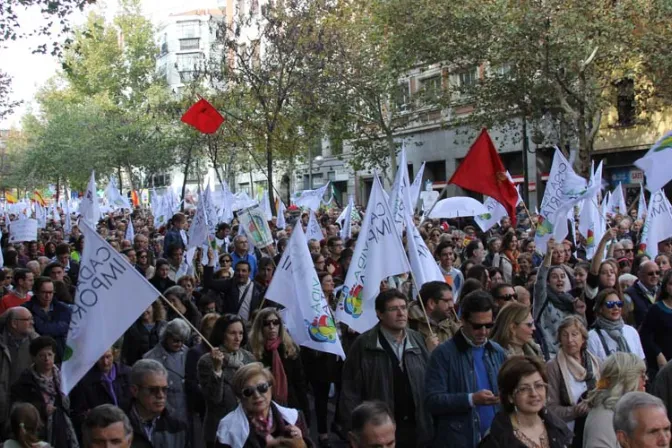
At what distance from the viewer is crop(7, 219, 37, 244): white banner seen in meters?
14.5

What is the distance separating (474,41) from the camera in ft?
82.4

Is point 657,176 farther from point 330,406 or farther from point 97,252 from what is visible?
point 97,252

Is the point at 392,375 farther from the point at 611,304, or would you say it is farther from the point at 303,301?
the point at 303,301

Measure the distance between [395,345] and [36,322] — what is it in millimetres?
3918

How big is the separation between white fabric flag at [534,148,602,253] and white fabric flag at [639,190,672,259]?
2.73ft

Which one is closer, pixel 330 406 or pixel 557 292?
pixel 557 292

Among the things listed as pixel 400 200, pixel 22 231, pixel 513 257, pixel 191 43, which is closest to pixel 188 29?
pixel 191 43

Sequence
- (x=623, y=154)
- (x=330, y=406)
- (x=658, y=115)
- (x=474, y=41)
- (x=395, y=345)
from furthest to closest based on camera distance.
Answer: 1. (x=623, y=154)
2. (x=658, y=115)
3. (x=474, y=41)
4. (x=330, y=406)
5. (x=395, y=345)

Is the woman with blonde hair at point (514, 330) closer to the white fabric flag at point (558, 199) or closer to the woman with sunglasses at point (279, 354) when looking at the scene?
the woman with sunglasses at point (279, 354)

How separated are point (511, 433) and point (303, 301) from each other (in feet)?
11.0

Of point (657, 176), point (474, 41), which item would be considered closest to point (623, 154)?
point (474, 41)

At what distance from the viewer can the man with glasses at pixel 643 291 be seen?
306 inches

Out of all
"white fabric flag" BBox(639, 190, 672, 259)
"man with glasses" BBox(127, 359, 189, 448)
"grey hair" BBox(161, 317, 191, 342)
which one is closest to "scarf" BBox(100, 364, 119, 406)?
"grey hair" BBox(161, 317, 191, 342)

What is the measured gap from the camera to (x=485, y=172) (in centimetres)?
1030
